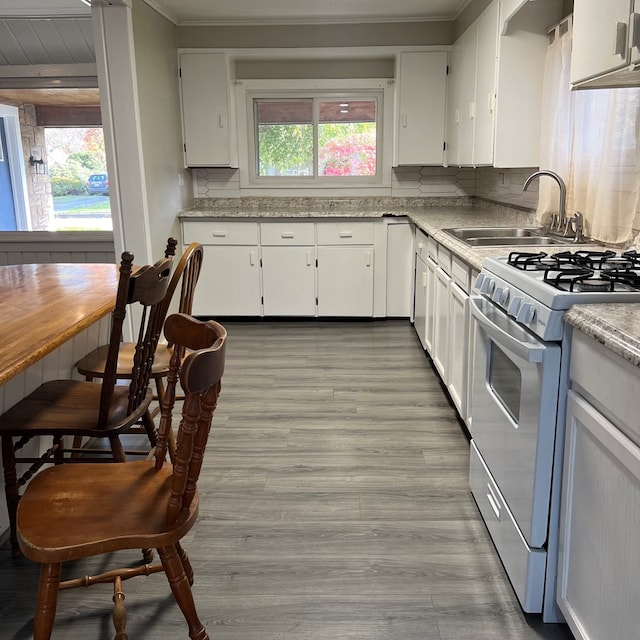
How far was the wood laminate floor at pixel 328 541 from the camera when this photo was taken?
164cm

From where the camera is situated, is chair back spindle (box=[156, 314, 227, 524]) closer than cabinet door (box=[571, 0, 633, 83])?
Yes

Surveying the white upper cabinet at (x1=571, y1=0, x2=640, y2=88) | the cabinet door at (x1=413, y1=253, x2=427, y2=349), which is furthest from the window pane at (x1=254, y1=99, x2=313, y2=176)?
the white upper cabinet at (x1=571, y1=0, x2=640, y2=88)

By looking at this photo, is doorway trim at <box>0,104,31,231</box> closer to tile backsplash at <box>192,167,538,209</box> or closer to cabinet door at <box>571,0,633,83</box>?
tile backsplash at <box>192,167,538,209</box>

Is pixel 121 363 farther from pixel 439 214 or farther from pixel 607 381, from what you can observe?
pixel 439 214

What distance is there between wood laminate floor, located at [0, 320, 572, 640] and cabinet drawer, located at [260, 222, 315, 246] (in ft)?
5.31

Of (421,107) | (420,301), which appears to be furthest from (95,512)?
(421,107)

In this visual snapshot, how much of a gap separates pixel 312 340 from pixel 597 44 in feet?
9.44

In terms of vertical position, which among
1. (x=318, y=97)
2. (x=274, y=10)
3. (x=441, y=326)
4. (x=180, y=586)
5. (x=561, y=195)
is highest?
(x=274, y=10)

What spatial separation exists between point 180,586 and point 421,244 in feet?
10.2

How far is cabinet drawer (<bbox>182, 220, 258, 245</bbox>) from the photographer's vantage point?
4.66 m

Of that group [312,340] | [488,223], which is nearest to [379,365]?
[312,340]

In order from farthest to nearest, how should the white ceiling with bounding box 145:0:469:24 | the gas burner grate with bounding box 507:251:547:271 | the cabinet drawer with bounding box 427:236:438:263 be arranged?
the white ceiling with bounding box 145:0:469:24, the cabinet drawer with bounding box 427:236:438:263, the gas burner grate with bounding box 507:251:547:271

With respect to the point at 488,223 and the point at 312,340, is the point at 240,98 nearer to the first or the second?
the point at 312,340

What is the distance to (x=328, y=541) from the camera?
2.01 m
